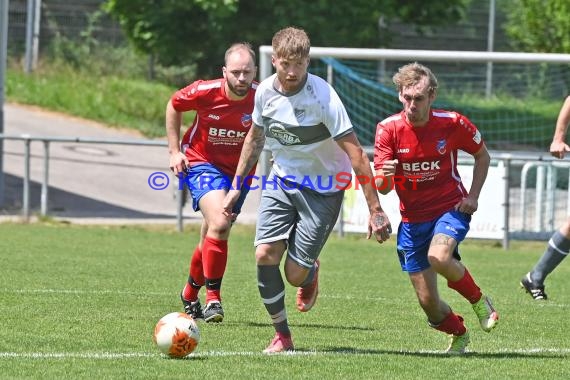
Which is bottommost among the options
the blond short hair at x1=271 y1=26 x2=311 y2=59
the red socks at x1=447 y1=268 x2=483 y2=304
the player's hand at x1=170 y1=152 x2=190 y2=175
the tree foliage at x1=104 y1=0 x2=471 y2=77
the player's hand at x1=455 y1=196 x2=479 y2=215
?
the red socks at x1=447 y1=268 x2=483 y2=304

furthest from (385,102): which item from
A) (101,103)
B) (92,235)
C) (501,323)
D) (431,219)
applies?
(431,219)

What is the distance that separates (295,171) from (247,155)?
33 cm

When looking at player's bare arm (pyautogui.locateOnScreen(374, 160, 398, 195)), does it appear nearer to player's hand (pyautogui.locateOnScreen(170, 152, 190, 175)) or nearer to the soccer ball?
the soccer ball

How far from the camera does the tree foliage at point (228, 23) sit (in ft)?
98.2

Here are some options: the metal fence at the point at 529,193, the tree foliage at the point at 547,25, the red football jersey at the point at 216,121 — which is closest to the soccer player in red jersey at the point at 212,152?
the red football jersey at the point at 216,121

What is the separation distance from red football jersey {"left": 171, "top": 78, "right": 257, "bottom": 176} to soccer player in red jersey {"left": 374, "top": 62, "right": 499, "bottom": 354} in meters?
1.62

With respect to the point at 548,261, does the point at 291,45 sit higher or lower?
higher

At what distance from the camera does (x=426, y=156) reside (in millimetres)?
7500

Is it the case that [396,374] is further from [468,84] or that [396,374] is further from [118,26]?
[118,26]

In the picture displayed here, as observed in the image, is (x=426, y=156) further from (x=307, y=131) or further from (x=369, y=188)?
(x=307, y=131)

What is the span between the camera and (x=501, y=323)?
905cm

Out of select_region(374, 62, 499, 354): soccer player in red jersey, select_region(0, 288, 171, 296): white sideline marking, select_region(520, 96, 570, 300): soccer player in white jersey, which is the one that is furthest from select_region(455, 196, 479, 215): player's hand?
select_region(0, 288, 171, 296): white sideline marking

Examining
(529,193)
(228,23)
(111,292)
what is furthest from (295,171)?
(228,23)

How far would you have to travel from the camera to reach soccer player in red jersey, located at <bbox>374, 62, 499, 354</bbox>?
24.4 feet
